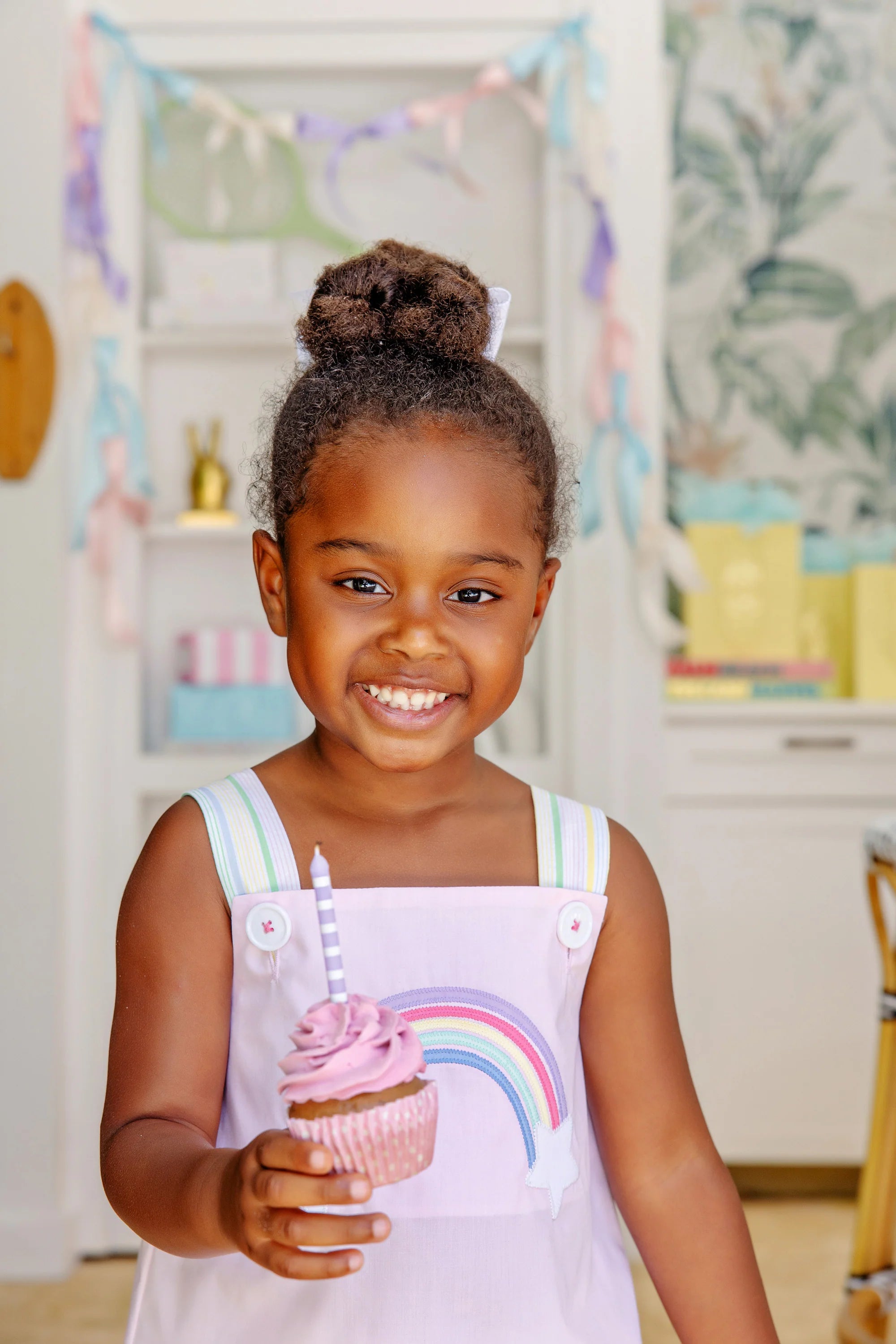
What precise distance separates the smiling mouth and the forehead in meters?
0.09

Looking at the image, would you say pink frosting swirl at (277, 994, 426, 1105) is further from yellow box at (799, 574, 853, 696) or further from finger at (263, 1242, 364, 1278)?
yellow box at (799, 574, 853, 696)

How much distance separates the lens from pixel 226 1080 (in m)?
0.95

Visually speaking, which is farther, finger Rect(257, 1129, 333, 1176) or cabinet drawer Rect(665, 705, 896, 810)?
cabinet drawer Rect(665, 705, 896, 810)

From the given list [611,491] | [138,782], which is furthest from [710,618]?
A: [138,782]

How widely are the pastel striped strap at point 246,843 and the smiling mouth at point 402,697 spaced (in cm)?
13

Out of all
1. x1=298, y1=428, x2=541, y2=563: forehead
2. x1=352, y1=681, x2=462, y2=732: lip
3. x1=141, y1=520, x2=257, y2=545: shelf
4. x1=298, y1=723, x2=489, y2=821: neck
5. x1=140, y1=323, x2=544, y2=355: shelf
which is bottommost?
x1=298, y1=723, x2=489, y2=821: neck

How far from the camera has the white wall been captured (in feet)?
7.55

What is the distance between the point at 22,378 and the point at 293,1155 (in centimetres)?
193

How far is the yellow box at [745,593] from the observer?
2.81 m

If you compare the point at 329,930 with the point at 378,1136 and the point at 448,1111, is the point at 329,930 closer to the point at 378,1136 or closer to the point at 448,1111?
the point at 378,1136

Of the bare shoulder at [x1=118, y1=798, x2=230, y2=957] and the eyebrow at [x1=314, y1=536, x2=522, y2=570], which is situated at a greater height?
the eyebrow at [x1=314, y1=536, x2=522, y2=570]

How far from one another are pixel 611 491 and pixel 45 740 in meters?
1.05

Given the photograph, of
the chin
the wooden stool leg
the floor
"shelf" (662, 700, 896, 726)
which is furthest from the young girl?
"shelf" (662, 700, 896, 726)

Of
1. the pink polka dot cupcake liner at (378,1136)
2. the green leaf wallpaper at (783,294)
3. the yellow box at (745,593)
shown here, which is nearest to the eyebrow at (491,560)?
the pink polka dot cupcake liner at (378,1136)
